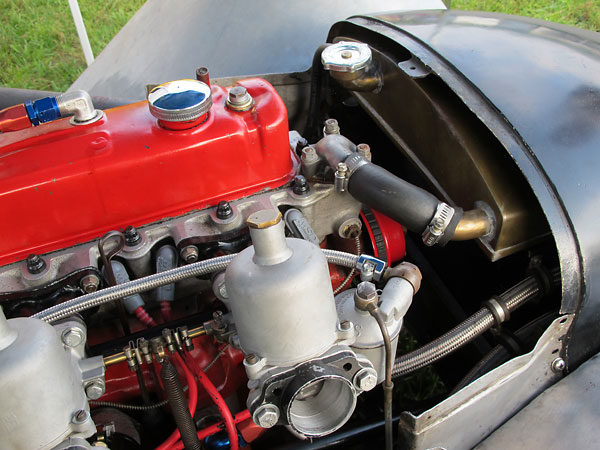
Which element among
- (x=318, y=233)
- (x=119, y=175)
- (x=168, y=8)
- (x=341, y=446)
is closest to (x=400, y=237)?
(x=318, y=233)

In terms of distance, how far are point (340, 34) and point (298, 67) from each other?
0.57ft

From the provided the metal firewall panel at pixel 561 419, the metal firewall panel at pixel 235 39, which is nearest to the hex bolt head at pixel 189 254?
the metal firewall panel at pixel 561 419

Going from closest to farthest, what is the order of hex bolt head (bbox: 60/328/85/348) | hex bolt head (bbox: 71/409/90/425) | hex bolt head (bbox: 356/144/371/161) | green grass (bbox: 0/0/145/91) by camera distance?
hex bolt head (bbox: 71/409/90/425), hex bolt head (bbox: 60/328/85/348), hex bolt head (bbox: 356/144/371/161), green grass (bbox: 0/0/145/91)

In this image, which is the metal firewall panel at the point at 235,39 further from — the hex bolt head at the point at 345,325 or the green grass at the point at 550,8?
the green grass at the point at 550,8

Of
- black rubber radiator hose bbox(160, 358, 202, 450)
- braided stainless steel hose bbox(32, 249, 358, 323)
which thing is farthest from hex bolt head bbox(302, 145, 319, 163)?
black rubber radiator hose bbox(160, 358, 202, 450)

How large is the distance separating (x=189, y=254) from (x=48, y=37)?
9.67 feet

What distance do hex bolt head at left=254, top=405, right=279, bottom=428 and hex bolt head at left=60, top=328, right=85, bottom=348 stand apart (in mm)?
297

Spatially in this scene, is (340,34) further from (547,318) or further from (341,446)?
(341,446)

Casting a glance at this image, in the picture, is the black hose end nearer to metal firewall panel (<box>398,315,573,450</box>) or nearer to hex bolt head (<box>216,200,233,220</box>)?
metal firewall panel (<box>398,315,573,450</box>)

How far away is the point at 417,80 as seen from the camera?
114cm

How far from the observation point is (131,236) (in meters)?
1.04

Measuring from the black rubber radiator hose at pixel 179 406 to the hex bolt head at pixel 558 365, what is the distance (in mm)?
613

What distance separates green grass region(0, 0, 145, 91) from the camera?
10.4 feet

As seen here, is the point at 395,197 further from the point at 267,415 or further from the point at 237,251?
the point at 267,415
